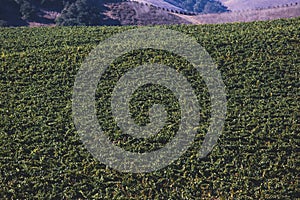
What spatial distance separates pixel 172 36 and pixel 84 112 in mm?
8122

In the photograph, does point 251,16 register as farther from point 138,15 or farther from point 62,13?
point 62,13

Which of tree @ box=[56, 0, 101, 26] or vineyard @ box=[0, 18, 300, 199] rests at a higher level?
vineyard @ box=[0, 18, 300, 199]

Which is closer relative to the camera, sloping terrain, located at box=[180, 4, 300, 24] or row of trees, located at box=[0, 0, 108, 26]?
sloping terrain, located at box=[180, 4, 300, 24]

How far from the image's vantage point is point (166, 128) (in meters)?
15.8

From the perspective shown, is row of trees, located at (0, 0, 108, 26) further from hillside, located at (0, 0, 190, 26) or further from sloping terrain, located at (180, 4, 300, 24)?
sloping terrain, located at (180, 4, 300, 24)

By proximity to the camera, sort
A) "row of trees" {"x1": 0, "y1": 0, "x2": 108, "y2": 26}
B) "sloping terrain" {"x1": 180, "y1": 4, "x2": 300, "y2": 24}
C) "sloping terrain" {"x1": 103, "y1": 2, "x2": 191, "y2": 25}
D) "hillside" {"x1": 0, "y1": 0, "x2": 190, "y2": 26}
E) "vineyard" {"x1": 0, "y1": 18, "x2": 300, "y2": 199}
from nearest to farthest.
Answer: "vineyard" {"x1": 0, "y1": 18, "x2": 300, "y2": 199} → "sloping terrain" {"x1": 180, "y1": 4, "x2": 300, "y2": 24} → "row of trees" {"x1": 0, "y1": 0, "x2": 108, "y2": 26} → "hillside" {"x1": 0, "y1": 0, "x2": 190, "y2": 26} → "sloping terrain" {"x1": 103, "y1": 2, "x2": 191, "y2": 25}

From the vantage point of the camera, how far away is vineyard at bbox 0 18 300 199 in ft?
45.0

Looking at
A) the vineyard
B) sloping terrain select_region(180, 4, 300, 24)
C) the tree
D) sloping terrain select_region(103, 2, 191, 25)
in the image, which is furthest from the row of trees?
the vineyard

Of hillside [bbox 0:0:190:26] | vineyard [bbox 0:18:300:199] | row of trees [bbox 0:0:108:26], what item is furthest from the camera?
hillside [bbox 0:0:190:26]

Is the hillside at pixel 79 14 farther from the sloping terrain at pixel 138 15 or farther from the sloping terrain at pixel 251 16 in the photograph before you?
the sloping terrain at pixel 251 16

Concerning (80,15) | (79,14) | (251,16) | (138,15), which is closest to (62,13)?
(79,14)

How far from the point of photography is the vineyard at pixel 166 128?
13711 mm

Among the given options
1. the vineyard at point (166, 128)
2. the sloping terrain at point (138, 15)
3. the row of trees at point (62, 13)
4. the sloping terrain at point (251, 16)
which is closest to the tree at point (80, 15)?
the row of trees at point (62, 13)

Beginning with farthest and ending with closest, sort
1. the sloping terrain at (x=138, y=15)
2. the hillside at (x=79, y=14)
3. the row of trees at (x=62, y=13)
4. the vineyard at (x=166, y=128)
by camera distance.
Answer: the sloping terrain at (x=138, y=15), the hillside at (x=79, y=14), the row of trees at (x=62, y=13), the vineyard at (x=166, y=128)
